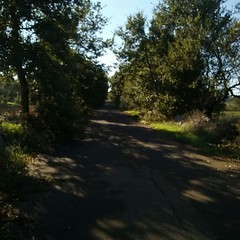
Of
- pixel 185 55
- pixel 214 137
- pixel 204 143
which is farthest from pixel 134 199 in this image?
pixel 185 55

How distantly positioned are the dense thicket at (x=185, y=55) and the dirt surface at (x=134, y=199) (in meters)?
14.9

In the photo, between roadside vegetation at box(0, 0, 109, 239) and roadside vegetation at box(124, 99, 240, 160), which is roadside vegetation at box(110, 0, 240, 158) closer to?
roadside vegetation at box(124, 99, 240, 160)

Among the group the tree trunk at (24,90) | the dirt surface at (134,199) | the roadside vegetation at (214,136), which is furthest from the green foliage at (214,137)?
the tree trunk at (24,90)

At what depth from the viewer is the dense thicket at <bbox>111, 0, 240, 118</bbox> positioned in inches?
1091

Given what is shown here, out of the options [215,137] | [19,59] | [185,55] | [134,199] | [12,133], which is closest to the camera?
[134,199]

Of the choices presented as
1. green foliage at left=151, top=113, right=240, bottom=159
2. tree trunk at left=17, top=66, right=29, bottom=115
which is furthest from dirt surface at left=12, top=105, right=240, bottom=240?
tree trunk at left=17, top=66, right=29, bottom=115

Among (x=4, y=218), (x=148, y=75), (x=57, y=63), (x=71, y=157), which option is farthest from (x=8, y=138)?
(x=148, y=75)

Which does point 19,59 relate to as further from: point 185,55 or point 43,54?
point 185,55

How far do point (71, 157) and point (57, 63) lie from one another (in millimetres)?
7776

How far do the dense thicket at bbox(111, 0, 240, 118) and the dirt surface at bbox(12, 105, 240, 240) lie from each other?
14.9m

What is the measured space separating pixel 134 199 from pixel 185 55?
23.2m

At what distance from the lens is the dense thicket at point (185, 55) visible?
90.9 ft

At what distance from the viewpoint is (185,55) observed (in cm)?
3005

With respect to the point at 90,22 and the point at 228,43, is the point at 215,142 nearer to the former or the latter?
the point at 228,43
